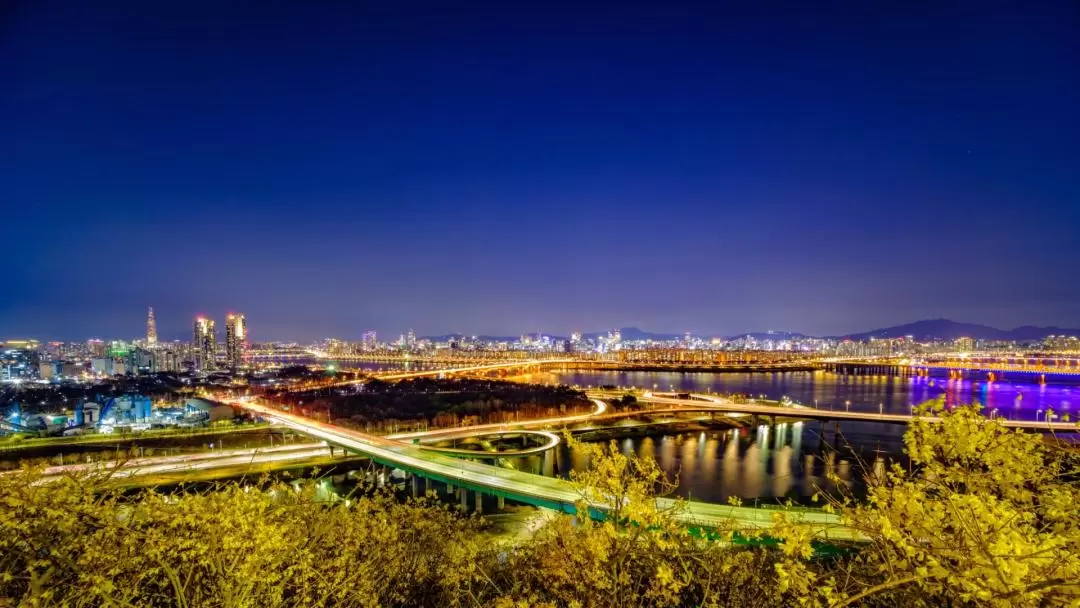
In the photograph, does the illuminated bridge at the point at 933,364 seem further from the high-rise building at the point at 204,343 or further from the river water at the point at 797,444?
the high-rise building at the point at 204,343

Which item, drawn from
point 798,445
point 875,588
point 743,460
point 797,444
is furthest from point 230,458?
point 797,444

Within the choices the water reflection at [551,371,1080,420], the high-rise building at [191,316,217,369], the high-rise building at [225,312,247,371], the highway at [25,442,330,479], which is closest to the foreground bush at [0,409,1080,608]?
the highway at [25,442,330,479]

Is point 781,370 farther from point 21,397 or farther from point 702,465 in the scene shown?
point 21,397

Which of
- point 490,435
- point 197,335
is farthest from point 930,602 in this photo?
point 197,335

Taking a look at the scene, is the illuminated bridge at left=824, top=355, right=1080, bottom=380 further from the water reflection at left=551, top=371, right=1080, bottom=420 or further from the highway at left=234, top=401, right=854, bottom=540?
the highway at left=234, top=401, right=854, bottom=540

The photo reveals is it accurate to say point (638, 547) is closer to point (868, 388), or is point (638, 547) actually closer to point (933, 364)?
point (868, 388)

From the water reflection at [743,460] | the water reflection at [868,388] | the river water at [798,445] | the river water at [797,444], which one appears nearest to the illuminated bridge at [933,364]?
the water reflection at [868,388]
